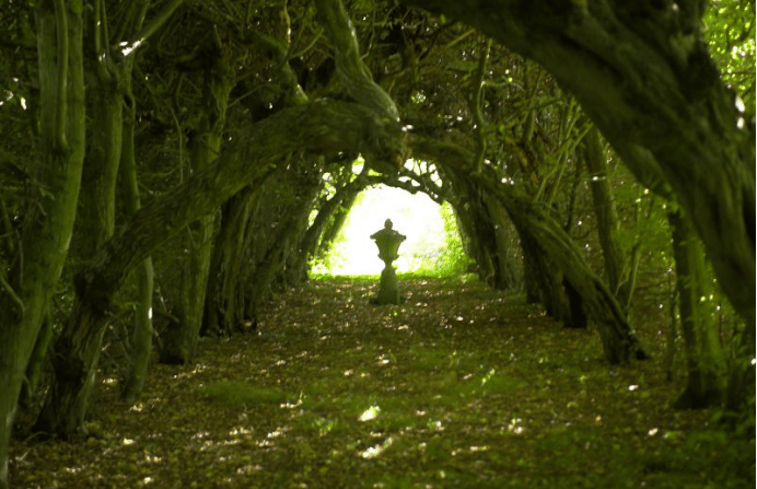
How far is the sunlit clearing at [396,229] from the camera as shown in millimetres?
33938

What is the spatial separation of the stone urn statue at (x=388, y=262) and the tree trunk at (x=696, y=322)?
1242cm

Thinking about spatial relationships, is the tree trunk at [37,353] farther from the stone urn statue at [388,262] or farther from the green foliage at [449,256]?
the green foliage at [449,256]

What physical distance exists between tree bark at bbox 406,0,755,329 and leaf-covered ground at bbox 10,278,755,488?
2582mm

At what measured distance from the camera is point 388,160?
26.8 feet

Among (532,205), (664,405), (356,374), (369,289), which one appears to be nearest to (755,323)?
(664,405)

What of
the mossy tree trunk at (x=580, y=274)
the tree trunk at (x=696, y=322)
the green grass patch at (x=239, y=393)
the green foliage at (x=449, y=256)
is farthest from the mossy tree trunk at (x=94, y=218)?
the green foliage at (x=449, y=256)

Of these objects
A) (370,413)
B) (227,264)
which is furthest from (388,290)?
(370,413)

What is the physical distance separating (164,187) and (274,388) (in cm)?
496

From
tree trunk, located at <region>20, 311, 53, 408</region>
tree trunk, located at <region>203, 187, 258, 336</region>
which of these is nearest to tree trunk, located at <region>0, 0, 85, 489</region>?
tree trunk, located at <region>20, 311, 53, 408</region>

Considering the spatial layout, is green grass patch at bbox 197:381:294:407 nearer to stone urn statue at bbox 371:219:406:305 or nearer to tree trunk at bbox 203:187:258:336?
tree trunk at bbox 203:187:258:336

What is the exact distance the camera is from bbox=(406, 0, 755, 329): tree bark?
393 centimetres

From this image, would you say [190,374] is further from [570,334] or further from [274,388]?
[570,334]

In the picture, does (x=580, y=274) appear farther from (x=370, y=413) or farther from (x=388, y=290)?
(x=388, y=290)

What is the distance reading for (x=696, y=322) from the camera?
845 centimetres
